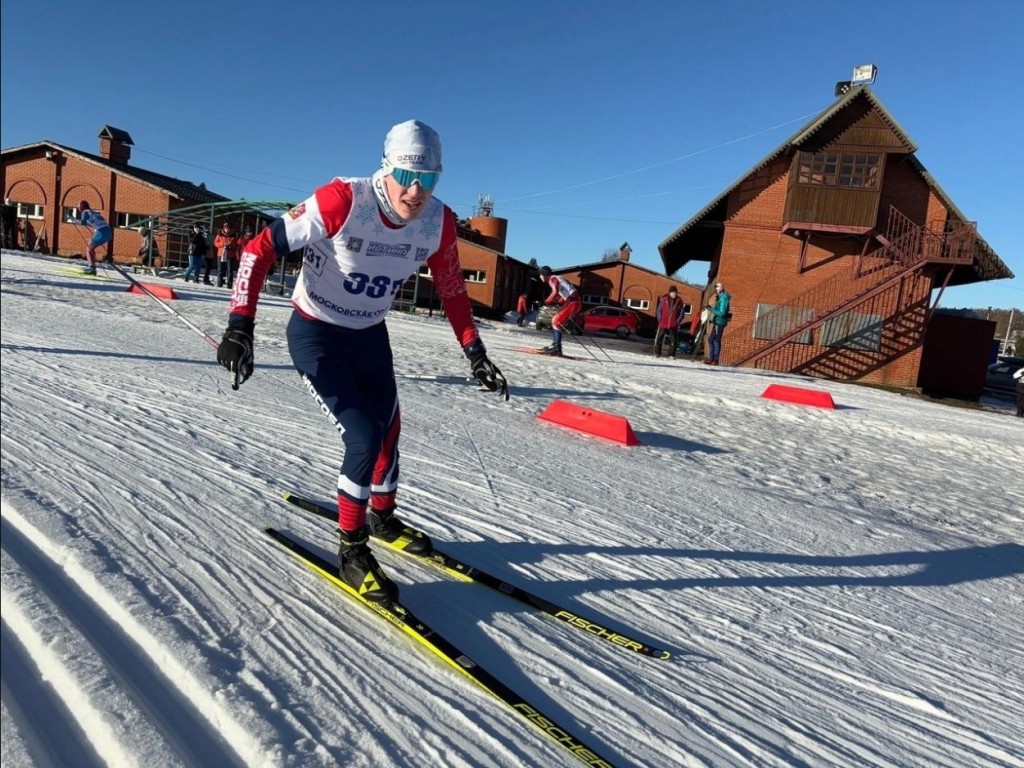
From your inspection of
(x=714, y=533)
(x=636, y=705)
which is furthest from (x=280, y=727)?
(x=714, y=533)

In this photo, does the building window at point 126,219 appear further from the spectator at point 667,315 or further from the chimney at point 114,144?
the spectator at point 667,315

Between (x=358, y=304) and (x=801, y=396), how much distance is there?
9087mm

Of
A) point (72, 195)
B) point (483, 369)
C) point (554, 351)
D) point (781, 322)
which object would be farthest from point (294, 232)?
point (72, 195)

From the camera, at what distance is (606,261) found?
4331 cm

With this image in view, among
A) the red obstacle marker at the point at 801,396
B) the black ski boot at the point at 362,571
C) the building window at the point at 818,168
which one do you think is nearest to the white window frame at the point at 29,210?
the building window at the point at 818,168

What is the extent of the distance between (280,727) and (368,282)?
5.84 feet

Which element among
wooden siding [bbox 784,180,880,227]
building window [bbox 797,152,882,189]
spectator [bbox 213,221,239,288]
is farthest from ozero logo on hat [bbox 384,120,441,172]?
building window [bbox 797,152,882,189]

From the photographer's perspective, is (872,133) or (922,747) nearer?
(922,747)

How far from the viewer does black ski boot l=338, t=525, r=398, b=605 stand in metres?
2.41

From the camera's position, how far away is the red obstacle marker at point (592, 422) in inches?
246

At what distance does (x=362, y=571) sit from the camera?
8.21 feet

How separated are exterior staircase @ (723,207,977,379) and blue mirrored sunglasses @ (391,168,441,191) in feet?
60.9

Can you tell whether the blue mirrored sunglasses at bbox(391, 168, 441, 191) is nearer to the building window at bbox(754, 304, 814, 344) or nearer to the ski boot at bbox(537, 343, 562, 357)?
the ski boot at bbox(537, 343, 562, 357)

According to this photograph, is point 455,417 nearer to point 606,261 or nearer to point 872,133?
point 872,133
